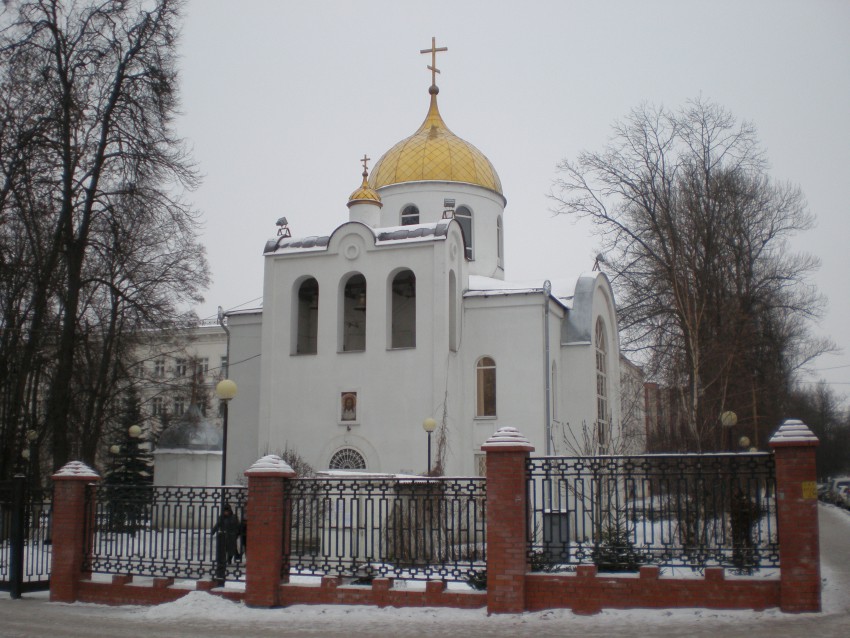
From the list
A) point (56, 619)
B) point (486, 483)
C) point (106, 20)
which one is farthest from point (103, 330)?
point (486, 483)

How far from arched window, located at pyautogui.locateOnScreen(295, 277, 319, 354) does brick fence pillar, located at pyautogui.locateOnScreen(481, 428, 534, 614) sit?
1546 centimetres

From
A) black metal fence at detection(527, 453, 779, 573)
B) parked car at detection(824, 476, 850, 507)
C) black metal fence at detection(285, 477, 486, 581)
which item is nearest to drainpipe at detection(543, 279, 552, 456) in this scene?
black metal fence at detection(285, 477, 486, 581)

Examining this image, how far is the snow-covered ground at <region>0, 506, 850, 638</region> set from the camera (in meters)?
9.75

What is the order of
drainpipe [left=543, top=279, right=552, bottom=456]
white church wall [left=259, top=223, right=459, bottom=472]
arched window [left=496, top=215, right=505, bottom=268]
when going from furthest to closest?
arched window [left=496, top=215, right=505, bottom=268], drainpipe [left=543, top=279, right=552, bottom=456], white church wall [left=259, top=223, right=459, bottom=472]

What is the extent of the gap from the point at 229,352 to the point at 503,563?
1826cm

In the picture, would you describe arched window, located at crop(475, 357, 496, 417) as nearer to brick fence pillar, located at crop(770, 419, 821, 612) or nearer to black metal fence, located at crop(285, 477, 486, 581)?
black metal fence, located at crop(285, 477, 486, 581)

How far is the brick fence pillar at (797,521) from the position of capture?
1005cm

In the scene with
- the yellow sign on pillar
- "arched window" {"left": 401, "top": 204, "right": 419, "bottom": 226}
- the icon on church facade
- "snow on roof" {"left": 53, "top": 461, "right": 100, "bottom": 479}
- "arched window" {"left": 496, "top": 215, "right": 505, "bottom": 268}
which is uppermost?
"arched window" {"left": 401, "top": 204, "right": 419, "bottom": 226}

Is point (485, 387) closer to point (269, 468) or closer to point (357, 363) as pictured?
point (357, 363)

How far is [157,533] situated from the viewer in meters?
12.9

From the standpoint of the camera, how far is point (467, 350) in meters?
25.2

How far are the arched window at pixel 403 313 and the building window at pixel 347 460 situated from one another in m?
4.18

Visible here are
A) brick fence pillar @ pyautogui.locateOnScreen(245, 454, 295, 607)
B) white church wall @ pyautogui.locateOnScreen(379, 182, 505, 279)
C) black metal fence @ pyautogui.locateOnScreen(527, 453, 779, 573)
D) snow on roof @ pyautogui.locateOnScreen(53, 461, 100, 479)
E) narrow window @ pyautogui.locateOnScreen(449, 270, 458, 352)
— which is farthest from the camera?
white church wall @ pyautogui.locateOnScreen(379, 182, 505, 279)

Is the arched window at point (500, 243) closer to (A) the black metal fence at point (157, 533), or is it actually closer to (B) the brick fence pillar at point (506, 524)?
(A) the black metal fence at point (157, 533)
